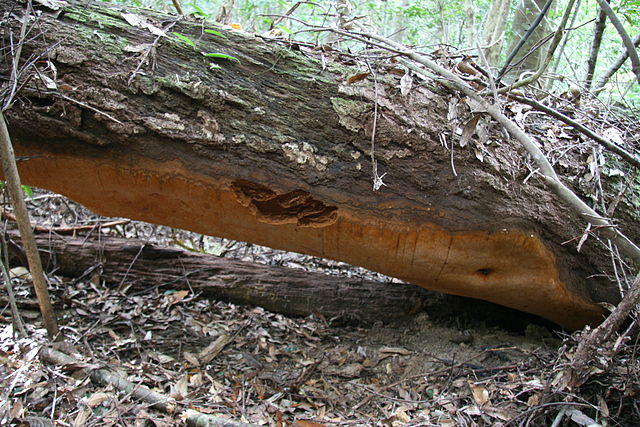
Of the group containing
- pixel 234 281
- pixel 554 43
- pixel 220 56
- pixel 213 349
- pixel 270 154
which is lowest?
pixel 213 349

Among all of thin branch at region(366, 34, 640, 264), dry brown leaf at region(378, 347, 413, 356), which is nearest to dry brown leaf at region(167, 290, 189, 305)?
dry brown leaf at region(378, 347, 413, 356)

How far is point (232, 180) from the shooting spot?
209 cm

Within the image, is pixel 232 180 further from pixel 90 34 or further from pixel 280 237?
pixel 90 34

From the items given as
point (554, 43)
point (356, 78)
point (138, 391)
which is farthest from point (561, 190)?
point (138, 391)

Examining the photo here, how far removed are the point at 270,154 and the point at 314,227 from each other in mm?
437

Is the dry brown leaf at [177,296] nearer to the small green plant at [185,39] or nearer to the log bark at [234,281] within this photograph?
the log bark at [234,281]

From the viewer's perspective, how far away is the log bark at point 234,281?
3.18 m

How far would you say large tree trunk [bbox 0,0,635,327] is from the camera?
77.4 inches

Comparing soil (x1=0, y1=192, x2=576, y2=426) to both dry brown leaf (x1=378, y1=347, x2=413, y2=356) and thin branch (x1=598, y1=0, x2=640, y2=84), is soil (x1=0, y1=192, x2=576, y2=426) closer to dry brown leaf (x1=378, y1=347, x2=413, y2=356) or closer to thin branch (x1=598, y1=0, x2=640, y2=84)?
dry brown leaf (x1=378, y1=347, x2=413, y2=356)

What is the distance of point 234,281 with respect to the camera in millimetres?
3293

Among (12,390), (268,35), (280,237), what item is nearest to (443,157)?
(280,237)

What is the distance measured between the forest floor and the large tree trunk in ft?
1.95

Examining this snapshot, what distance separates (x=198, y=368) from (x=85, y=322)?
2.71 feet

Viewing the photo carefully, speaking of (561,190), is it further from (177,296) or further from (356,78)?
(177,296)
